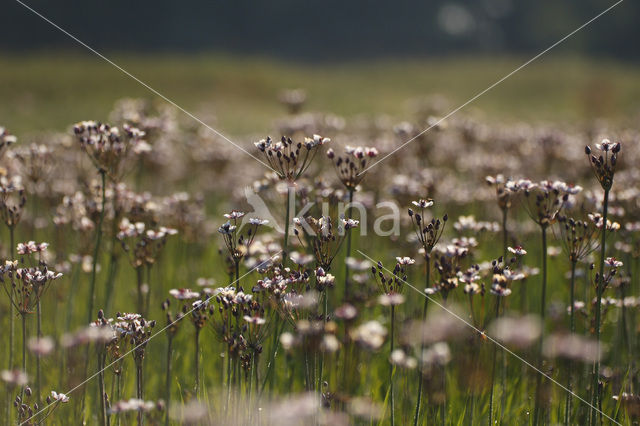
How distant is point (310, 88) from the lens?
6906 centimetres

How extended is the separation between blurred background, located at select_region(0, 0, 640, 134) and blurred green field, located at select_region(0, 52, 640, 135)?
201 mm

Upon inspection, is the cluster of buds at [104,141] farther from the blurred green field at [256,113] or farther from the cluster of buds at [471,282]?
the cluster of buds at [471,282]

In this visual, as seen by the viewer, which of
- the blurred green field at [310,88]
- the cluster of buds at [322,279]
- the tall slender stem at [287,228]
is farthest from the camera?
the blurred green field at [310,88]

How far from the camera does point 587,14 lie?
551 ft

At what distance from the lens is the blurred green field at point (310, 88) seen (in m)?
51.7

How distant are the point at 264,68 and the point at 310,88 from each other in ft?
51.3

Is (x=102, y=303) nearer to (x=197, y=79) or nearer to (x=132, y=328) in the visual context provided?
(x=132, y=328)

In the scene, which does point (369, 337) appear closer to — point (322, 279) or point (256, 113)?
point (322, 279)

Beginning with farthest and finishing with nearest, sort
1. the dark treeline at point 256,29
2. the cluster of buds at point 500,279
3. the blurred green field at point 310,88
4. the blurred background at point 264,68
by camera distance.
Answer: the dark treeline at point 256,29
the blurred background at point 264,68
the blurred green field at point 310,88
the cluster of buds at point 500,279

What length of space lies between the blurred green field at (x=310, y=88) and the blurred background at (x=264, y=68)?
0.20 meters

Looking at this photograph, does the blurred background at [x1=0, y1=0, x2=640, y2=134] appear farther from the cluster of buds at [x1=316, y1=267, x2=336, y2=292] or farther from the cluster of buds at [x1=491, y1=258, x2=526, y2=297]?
the cluster of buds at [x1=491, y1=258, x2=526, y2=297]

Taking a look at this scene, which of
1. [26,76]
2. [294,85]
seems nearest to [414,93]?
[294,85]

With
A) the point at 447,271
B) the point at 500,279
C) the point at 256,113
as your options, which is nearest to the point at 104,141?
the point at 447,271

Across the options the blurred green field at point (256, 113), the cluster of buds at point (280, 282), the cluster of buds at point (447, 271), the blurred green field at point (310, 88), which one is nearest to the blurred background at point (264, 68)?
the blurred green field at point (310, 88)
